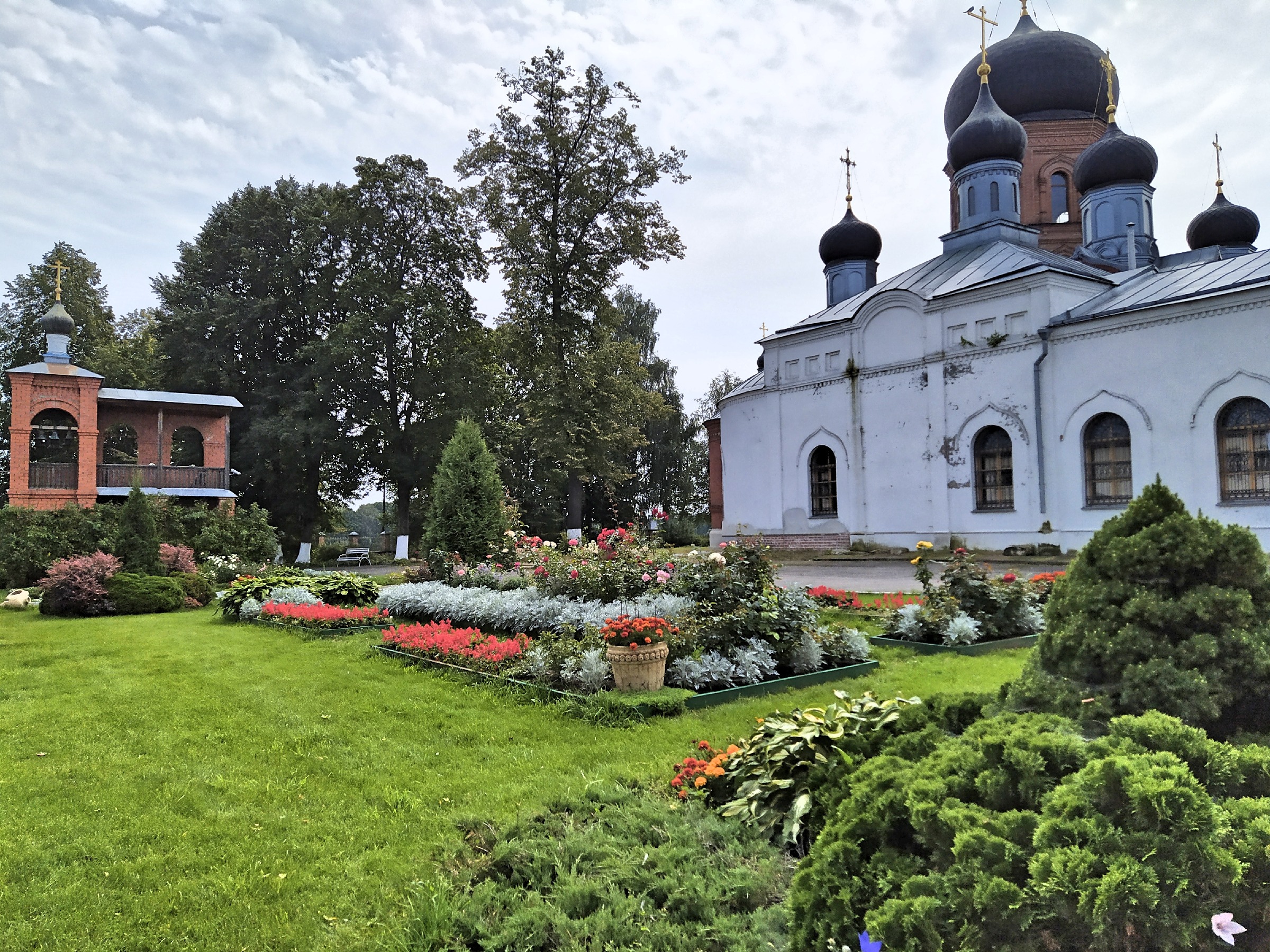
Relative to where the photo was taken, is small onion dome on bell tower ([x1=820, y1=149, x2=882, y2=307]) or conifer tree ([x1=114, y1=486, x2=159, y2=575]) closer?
conifer tree ([x1=114, y1=486, x2=159, y2=575])

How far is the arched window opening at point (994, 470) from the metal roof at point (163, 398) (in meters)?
21.6

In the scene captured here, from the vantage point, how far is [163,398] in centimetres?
2328

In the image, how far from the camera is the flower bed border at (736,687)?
578 cm

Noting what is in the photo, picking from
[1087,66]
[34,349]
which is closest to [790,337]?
[1087,66]

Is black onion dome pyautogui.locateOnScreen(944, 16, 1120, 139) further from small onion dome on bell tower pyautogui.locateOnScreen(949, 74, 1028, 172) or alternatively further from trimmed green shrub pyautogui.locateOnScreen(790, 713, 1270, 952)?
trimmed green shrub pyautogui.locateOnScreen(790, 713, 1270, 952)

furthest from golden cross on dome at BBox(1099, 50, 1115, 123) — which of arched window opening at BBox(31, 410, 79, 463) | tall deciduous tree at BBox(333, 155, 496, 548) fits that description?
arched window opening at BBox(31, 410, 79, 463)

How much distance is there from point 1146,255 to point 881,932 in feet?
77.1

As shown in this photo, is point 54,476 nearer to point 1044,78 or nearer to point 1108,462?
point 1108,462

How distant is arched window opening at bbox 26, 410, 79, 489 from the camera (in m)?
21.8

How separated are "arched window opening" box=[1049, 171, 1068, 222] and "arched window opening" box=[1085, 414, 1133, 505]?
11628mm

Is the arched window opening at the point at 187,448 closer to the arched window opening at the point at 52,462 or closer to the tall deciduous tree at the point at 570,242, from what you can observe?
the arched window opening at the point at 52,462

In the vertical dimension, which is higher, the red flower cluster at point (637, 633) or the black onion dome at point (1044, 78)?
the black onion dome at point (1044, 78)

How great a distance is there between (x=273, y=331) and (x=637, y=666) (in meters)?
30.0

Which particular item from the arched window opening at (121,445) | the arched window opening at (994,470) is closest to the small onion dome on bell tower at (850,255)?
the arched window opening at (994,470)
